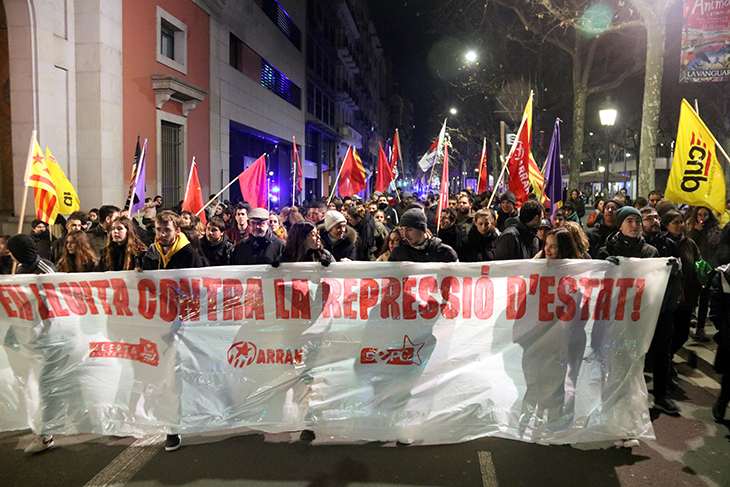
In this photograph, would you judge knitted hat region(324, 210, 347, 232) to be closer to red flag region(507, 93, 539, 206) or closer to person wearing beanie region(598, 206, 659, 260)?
person wearing beanie region(598, 206, 659, 260)

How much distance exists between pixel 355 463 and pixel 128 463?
161 centimetres

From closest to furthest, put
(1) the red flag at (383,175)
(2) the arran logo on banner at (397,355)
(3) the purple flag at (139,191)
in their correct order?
1. (2) the arran logo on banner at (397,355)
2. (3) the purple flag at (139,191)
3. (1) the red flag at (383,175)

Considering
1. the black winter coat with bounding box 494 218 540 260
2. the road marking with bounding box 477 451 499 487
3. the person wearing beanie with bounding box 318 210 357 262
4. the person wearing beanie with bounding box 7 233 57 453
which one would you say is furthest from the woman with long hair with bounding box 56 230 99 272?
the black winter coat with bounding box 494 218 540 260

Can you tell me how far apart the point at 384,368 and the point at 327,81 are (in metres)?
35.4

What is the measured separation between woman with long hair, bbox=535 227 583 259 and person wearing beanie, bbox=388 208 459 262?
0.78 m

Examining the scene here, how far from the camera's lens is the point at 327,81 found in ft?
123

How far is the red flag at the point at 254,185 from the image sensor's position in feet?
32.6

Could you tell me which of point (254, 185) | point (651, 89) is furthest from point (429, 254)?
point (651, 89)

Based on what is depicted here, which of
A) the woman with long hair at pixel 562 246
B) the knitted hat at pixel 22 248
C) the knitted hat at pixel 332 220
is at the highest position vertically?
the knitted hat at pixel 332 220

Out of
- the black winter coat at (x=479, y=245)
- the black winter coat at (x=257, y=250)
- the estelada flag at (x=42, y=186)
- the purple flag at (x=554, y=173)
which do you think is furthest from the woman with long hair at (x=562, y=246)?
the estelada flag at (x=42, y=186)

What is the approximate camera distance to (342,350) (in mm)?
4152

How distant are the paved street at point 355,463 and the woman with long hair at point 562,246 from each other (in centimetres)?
145

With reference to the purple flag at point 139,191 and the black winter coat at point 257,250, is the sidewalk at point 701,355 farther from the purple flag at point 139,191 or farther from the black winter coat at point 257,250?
the purple flag at point 139,191

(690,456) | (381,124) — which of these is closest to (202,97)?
(690,456)
